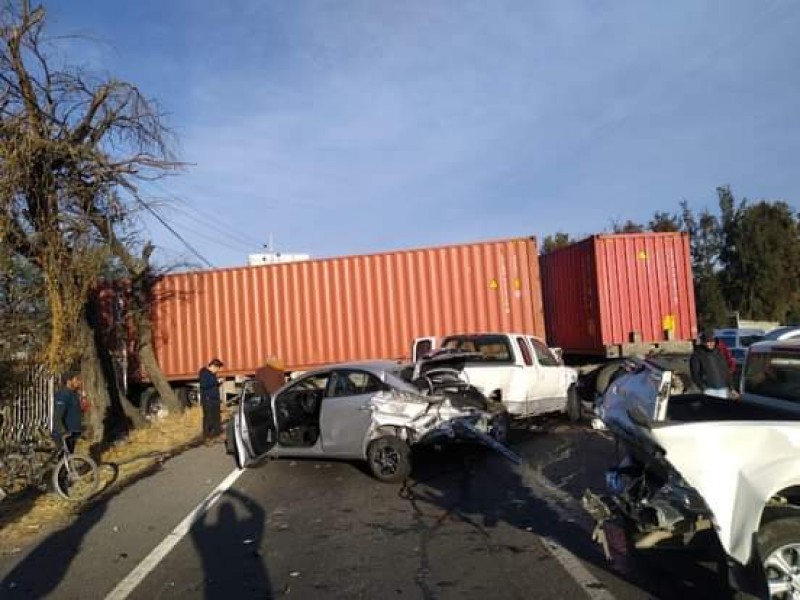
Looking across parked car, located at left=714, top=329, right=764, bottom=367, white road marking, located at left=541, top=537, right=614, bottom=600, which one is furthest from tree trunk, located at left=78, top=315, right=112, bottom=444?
parked car, located at left=714, top=329, right=764, bottom=367

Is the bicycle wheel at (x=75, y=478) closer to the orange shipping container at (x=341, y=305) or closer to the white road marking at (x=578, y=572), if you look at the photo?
the white road marking at (x=578, y=572)

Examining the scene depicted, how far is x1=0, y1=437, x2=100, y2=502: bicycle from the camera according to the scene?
9195 mm

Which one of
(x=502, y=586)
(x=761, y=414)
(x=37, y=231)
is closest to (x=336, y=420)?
(x=502, y=586)

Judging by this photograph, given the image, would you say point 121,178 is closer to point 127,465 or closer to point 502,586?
point 127,465

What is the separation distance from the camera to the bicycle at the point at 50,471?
9.20 meters

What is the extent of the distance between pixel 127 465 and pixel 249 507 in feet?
13.9

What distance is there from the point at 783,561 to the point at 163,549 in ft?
16.1

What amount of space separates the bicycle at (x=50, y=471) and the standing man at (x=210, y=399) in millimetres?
3114

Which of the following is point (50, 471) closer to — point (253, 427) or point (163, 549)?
point (253, 427)

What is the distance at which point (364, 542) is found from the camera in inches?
258

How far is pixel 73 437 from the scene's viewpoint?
994 centimetres

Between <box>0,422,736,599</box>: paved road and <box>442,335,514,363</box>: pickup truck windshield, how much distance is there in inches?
93.6

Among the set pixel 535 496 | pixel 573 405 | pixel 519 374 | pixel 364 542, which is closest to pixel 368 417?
pixel 535 496

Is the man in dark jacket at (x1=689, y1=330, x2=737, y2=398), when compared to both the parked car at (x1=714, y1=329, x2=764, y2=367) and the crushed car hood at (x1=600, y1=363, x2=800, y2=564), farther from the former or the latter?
the parked car at (x1=714, y1=329, x2=764, y2=367)
